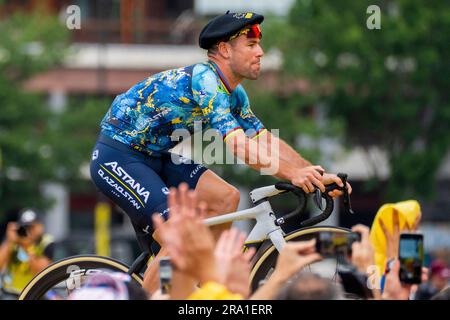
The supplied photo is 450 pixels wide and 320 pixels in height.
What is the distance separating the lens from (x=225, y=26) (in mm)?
7176

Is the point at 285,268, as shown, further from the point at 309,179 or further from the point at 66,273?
the point at 66,273

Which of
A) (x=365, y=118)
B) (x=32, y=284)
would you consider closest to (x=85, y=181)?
(x=365, y=118)

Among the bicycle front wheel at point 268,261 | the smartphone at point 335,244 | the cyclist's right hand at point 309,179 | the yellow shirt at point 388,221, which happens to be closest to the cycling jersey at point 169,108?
the cyclist's right hand at point 309,179

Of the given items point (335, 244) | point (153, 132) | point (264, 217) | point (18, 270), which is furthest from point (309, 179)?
point (18, 270)

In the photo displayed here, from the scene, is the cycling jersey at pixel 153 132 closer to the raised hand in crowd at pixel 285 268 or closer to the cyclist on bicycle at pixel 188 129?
the cyclist on bicycle at pixel 188 129

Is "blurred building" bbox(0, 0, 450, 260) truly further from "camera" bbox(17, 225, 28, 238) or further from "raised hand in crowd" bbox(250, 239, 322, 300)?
"raised hand in crowd" bbox(250, 239, 322, 300)

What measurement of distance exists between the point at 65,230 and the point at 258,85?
47.1 ft

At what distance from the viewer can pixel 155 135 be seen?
288 inches

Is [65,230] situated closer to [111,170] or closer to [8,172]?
[8,172]

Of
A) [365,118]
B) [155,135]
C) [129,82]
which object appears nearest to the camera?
[155,135]

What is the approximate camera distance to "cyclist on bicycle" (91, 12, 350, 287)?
23.0ft

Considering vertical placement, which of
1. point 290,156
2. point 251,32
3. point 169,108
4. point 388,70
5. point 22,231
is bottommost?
point 22,231

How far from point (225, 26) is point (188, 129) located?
63 cm

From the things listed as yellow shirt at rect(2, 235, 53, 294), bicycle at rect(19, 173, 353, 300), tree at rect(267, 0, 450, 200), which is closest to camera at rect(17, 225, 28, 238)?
yellow shirt at rect(2, 235, 53, 294)
